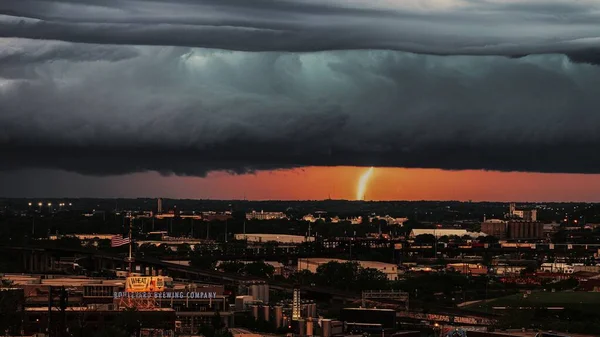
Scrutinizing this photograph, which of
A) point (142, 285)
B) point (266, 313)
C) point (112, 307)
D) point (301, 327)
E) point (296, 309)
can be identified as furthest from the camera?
point (266, 313)

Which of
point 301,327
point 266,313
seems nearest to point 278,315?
point 266,313

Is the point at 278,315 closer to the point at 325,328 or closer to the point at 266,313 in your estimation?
the point at 266,313

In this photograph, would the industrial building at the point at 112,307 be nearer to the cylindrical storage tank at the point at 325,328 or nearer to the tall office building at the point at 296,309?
the tall office building at the point at 296,309

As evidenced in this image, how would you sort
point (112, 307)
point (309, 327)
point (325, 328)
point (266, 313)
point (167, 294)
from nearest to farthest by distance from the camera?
point (325, 328), point (309, 327), point (112, 307), point (167, 294), point (266, 313)

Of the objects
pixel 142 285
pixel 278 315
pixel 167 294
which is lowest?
pixel 278 315

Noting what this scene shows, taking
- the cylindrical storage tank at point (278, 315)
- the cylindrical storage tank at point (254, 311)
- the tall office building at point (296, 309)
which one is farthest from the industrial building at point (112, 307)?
the tall office building at point (296, 309)

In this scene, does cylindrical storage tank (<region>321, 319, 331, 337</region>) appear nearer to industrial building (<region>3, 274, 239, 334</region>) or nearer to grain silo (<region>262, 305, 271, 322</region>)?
industrial building (<region>3, 274, 239, 334</region>)

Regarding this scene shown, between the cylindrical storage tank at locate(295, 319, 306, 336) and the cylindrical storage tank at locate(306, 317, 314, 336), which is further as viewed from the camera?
the cylindrical storage tank at locate(295, 319, 306, 336)

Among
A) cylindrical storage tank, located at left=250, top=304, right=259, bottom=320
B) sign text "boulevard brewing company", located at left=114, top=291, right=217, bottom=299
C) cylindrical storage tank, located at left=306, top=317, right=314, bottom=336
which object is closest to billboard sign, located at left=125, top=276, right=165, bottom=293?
sign text "boulevard brewing company", located at left=114, top=291, right=217, bottom=299

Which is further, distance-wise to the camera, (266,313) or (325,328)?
(266,313)

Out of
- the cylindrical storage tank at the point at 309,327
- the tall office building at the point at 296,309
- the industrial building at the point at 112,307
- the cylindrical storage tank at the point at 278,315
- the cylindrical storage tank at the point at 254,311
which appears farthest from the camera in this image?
the cylindrical storage tank at the point at 254,311
